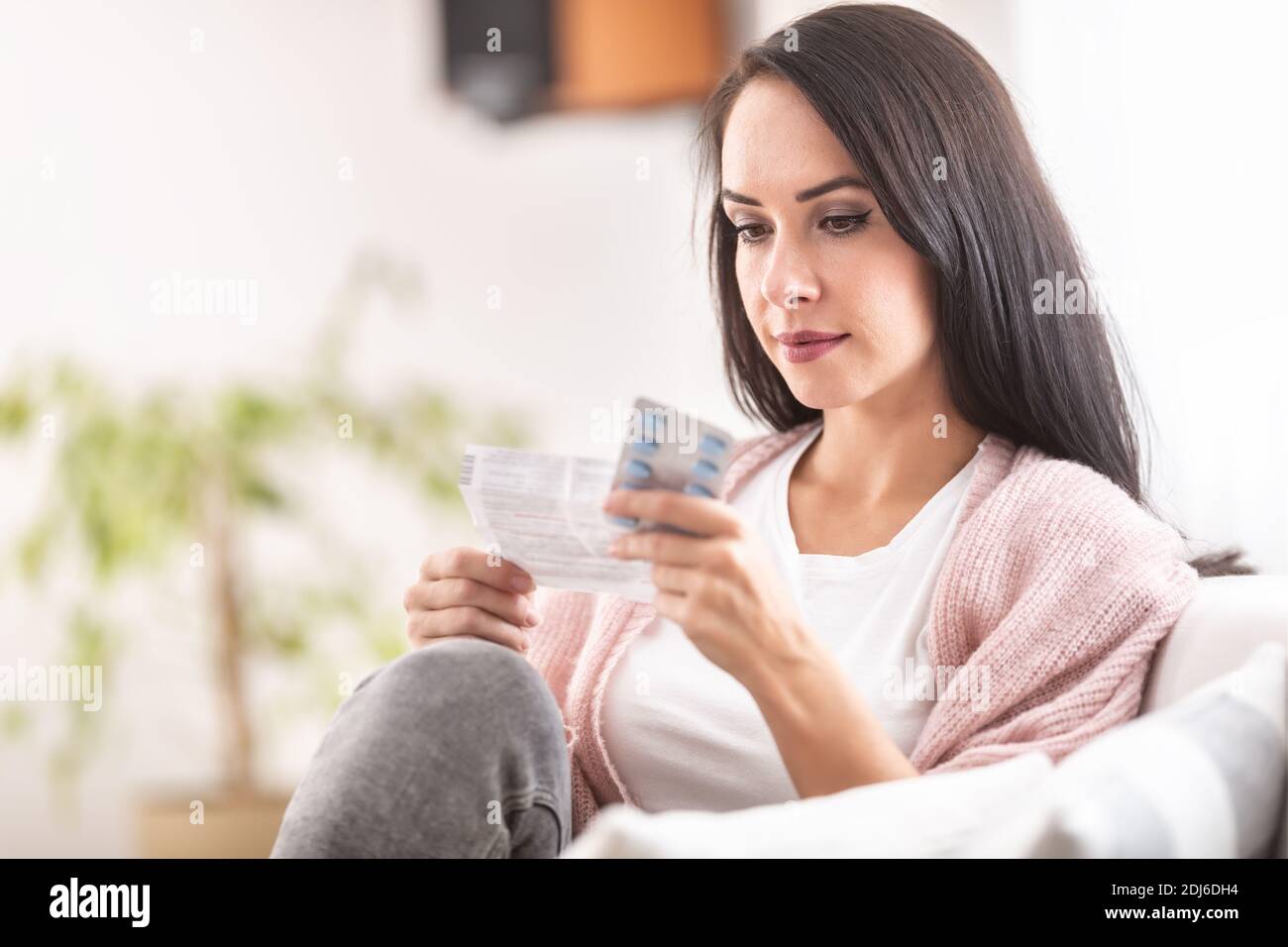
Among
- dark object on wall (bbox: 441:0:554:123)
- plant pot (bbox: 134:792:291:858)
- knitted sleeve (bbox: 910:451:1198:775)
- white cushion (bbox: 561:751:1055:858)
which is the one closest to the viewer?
white cushion (bbox: 561:751:1055:858)

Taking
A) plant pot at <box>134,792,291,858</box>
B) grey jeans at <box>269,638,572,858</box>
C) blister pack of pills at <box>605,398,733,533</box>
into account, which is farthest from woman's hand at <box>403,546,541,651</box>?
plant pot at <box>134,792,291,858</box>

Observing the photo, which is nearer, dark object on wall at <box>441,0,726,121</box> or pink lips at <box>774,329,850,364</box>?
pink lips at <box>774,329,850,364</box>

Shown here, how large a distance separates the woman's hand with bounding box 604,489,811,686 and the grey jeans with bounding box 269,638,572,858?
0.16 meters

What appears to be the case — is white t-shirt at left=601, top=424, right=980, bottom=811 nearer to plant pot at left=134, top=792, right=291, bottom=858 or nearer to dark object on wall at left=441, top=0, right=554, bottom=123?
plant pot at left=134, top=792, right=291, bottom=858

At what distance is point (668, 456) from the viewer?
104cm

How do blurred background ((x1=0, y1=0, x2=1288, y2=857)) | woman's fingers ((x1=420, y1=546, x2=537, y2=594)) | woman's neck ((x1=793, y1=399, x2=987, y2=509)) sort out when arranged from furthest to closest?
blurred background ((x1=0, y1=0, x2=1288, y2=857)), woman's neck ((x1=793, y1=399, x2=987, y2=509)), woman's fingers ((x1=420, y1=546, x2=537, y2=594))

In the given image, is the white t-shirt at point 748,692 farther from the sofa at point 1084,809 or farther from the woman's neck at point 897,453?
the sofa at point 1084,809

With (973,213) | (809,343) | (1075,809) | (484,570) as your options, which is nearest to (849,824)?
(1075,809)

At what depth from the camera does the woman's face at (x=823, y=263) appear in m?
1.35

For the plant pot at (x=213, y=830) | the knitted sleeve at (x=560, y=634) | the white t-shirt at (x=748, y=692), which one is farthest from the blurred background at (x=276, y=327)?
the white t-shirt at (x=748, y=692)

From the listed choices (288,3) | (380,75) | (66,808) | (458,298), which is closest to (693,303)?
(458,298)

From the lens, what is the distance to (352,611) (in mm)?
2924

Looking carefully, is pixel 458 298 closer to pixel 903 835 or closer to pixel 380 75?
pixel 380 75

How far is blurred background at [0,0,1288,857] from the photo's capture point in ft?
9.06
